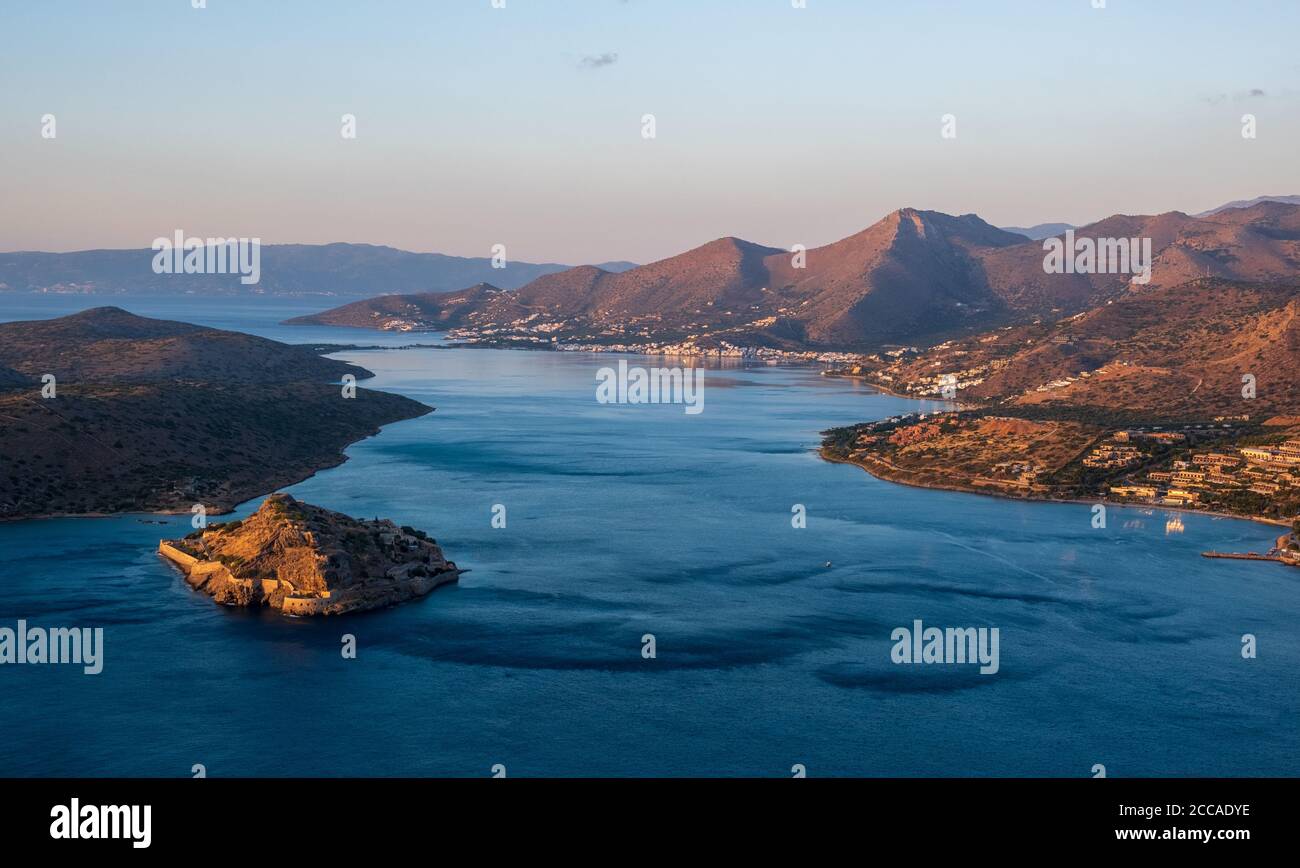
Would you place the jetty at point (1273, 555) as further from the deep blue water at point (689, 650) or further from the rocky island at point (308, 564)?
the rocky island at point (308, 564)

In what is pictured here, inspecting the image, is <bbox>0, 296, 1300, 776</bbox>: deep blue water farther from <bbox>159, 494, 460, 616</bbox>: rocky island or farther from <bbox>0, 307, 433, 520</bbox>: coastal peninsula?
<bbox>0, 307, 433, 520</bbox>: coastal peninsula

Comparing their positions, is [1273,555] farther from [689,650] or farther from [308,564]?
[308,564]

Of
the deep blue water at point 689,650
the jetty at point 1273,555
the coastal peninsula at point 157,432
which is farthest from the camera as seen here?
the coastal peninsula at point 157,432

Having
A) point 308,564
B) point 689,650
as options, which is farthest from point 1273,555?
point 308,564

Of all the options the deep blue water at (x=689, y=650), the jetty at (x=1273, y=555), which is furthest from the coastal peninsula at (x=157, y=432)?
the jetty at (x=1273, y=555)

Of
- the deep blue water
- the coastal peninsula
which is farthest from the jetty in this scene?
the coastal peninsula

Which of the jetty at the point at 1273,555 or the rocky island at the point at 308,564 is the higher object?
the rocky island at the point at 308,564
